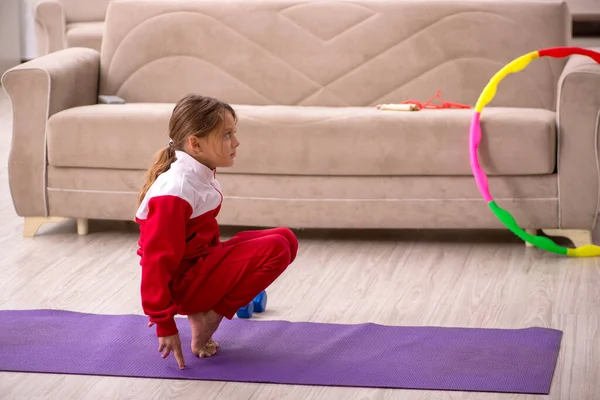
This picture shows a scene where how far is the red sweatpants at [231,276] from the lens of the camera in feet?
8.23

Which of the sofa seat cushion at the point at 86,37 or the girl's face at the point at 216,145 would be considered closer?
the girl's face at the point at 216,145

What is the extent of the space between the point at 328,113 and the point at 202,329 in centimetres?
136

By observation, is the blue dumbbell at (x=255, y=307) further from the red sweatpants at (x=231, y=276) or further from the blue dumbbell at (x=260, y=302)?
the red sweatpants at (x=231, y=276)

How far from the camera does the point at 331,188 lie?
3.63 metres

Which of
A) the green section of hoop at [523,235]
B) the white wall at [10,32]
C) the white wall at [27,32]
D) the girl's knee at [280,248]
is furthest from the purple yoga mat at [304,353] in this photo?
the white wall at [27,32]

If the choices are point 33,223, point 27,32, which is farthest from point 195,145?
point 27,32

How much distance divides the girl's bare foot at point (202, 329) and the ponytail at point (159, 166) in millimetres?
323

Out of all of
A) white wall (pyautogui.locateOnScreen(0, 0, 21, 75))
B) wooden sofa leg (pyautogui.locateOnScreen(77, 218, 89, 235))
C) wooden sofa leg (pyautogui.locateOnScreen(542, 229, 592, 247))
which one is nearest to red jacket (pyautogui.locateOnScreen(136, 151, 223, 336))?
wooden sofa leg (pyautogui.locateOnScreen(77, 218, 89, 235))

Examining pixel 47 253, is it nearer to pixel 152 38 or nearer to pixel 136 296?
pixel 136 296

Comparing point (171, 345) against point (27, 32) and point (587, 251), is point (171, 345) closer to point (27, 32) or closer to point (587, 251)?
point (587, 251)

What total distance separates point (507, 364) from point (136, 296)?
3.93ft

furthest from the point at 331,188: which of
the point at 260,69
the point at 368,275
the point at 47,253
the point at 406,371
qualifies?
the point at 406,371

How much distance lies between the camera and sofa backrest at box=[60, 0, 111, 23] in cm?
629

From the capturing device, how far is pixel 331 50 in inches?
161
